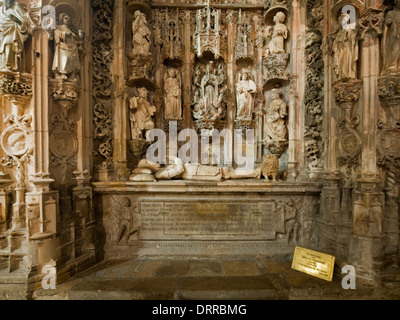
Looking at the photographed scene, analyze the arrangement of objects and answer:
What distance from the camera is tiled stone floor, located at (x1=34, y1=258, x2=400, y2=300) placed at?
3232mm

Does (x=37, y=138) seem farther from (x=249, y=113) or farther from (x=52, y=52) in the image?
(x=249, y=113)

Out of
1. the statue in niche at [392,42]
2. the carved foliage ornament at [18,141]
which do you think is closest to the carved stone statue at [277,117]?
the statue in niche at [392,42]

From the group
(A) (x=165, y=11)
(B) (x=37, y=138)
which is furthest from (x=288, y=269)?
(A) (x=165, y=11)

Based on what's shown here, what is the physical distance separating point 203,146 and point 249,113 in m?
1.60

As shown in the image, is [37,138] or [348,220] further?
[348,220]

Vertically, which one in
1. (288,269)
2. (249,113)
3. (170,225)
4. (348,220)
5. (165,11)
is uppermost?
(165,11)

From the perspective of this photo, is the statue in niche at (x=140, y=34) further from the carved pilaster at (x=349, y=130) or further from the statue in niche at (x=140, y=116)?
the carved pilaster at (x=349, y=130)

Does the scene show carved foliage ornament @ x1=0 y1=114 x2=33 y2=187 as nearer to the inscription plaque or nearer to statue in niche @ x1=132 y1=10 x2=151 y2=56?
the inscription plaque

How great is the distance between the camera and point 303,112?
493 centimetres

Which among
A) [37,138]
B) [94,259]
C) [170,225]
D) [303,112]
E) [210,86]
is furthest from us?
[210,86]

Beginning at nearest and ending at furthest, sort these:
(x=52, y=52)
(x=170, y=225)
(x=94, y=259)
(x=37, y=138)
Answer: (x=37, y=138), (x=52, y=52), (x=94, y=259), (x=170, y=225)

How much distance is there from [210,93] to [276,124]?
6.54 ft

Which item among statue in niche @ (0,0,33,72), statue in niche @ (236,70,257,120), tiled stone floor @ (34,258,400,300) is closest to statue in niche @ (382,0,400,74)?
statue in niche @ (236,70,257,120)

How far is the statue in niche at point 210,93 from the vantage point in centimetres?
551
